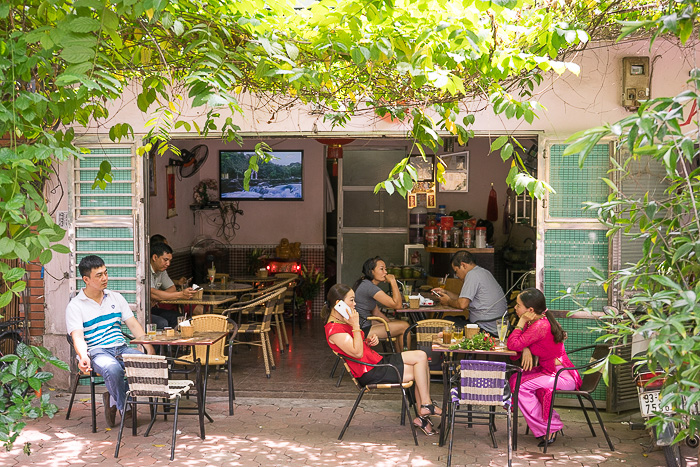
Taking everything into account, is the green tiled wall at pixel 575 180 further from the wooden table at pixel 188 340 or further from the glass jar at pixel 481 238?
the glass jar at pixel 481 238

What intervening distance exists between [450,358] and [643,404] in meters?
1.57

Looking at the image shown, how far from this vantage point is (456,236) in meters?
11.3

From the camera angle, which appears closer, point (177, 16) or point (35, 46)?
point (35, 46)

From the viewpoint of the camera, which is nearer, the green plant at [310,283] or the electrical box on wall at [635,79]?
the electrical box on wall at [635,79]

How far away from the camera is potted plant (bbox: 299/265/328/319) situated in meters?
12.1

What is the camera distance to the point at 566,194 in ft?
23.1

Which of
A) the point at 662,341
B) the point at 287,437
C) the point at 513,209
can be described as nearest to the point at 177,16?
the point at 662,341

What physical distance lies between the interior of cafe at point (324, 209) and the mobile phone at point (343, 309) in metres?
5.90

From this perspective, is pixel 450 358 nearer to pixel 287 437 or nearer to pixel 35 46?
pixel 287 437

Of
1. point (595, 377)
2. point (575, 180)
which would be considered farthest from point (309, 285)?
point (595, 377)

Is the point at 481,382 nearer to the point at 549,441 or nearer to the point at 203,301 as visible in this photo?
the point at 549,441

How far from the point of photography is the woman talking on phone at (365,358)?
19.8 feet

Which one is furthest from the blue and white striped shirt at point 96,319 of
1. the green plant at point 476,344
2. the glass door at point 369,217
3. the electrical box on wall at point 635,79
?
the glass door at point 369,217

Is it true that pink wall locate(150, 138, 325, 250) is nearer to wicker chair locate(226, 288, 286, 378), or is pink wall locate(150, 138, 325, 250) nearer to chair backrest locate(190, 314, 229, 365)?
wicker chair locate(226, 288, 286, 378)
